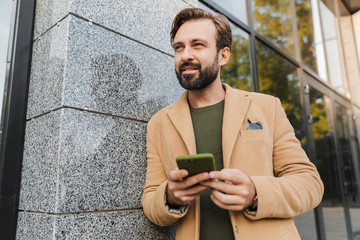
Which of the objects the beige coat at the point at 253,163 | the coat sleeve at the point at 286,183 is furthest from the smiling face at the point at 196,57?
the coat sleeve at the point at 286,183

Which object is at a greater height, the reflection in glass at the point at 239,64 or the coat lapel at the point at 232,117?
the reflection in glass at the point at 239,64

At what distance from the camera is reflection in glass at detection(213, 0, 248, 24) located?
4.88 metres

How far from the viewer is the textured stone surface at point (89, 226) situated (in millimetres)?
1971

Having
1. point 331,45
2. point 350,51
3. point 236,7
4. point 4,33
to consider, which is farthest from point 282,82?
point 350,51

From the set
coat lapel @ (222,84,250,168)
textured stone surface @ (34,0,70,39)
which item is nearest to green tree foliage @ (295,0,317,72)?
coat lapel @ (222,84,250,168)

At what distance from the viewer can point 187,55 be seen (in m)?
2.27

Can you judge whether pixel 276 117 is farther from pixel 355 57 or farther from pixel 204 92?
pixel 355 57

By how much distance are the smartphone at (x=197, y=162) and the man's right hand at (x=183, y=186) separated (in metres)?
0.04

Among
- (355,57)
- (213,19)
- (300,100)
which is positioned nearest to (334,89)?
(300,100)

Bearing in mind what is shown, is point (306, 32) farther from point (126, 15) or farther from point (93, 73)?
point (93, 73)

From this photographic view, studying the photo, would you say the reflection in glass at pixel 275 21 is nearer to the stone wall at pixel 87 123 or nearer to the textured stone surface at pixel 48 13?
the stone wall at pixel 87 123

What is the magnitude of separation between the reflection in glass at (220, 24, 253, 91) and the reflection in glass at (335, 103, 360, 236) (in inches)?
222

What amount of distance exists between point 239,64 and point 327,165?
457 cm

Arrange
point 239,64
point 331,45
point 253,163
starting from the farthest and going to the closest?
point 331,45
point 239,64
point 253,163
